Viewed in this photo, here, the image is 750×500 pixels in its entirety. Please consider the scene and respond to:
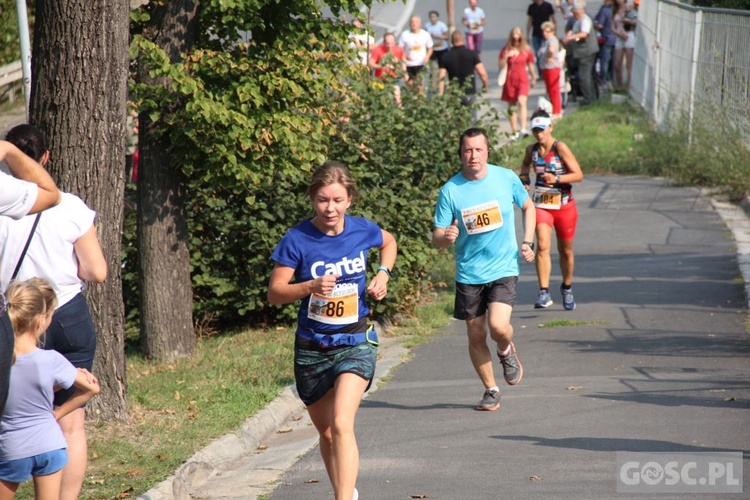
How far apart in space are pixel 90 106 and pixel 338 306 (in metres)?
2.56

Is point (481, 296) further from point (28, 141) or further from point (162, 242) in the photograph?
point (28, 141)

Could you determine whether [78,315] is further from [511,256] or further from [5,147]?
[511,256]

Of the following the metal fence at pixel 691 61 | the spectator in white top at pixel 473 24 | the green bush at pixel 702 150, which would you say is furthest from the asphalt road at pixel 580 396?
the spectator in white top at pixel 473 24

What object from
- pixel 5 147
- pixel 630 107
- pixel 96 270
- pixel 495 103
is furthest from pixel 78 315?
pixel 495 103

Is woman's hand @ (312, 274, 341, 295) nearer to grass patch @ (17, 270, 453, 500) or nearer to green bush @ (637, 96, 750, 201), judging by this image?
grass patch @ (17, 270, 453, 500)

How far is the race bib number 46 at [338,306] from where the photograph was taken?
5.66 m

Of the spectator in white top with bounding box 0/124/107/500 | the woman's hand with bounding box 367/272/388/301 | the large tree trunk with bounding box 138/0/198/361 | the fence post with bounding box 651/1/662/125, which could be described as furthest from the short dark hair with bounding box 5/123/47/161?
the fence post with bounding box 651/1/662/125

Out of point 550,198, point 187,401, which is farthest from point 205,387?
point 550,198

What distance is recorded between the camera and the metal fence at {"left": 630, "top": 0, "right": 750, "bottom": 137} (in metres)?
16.3

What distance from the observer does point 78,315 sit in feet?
18.7

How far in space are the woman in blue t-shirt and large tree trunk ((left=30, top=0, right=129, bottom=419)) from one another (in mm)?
2090

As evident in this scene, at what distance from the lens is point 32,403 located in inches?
192

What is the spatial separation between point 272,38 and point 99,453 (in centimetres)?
412

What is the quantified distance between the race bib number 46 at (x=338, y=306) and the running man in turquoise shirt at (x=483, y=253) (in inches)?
90.8
